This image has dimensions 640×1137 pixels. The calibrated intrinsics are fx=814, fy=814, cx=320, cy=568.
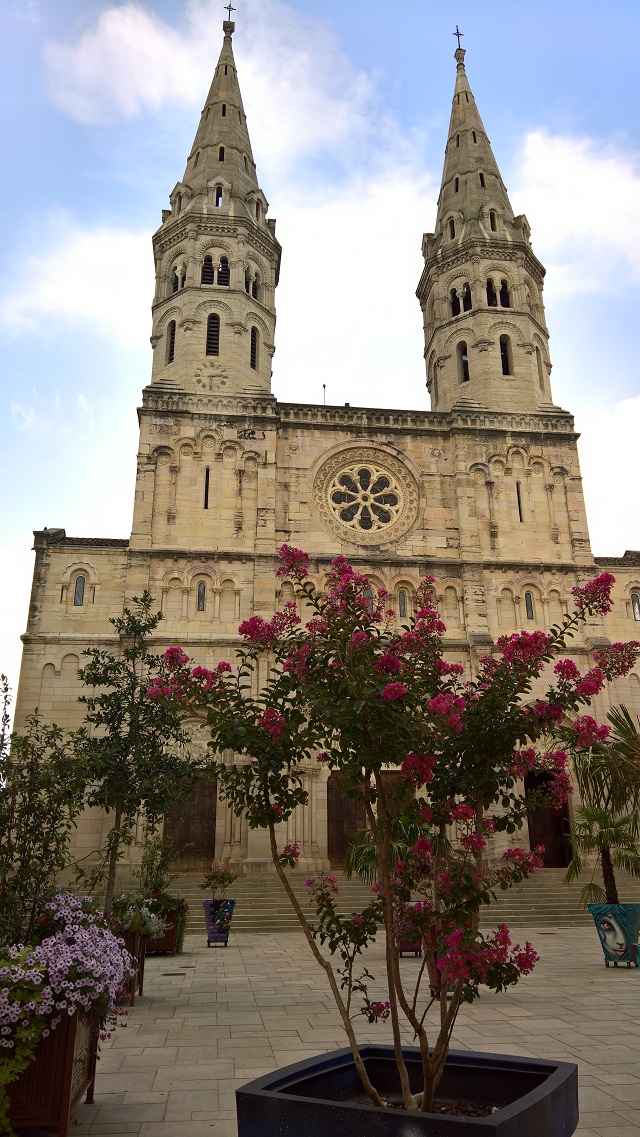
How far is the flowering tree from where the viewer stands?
4590 millimetres

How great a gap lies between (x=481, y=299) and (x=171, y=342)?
12.9 metres

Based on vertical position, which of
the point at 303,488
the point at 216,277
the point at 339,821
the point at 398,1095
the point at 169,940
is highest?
the point at 216,277

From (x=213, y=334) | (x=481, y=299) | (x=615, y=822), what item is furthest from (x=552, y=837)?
(x=213, y=334)

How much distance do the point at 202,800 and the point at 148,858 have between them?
913 centimetres

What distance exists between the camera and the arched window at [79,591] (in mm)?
26562

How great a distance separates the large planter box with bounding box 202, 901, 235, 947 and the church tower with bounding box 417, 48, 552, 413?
21.1 m

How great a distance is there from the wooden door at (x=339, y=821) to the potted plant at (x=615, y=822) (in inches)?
439

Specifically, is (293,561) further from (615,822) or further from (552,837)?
(552,837)

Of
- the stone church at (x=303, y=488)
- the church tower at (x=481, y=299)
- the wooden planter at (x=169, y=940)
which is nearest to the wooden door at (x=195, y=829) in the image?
the stone church at (x=303, y=488)

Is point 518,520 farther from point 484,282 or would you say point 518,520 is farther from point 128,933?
point 128,933

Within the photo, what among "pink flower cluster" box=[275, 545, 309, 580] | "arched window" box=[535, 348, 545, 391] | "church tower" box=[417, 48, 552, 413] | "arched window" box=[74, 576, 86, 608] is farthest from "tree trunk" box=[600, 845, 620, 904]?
"arched window" box=[535, 348, 545, 391]

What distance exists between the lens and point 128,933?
10.9 meters

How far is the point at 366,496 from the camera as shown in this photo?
98.3 feet

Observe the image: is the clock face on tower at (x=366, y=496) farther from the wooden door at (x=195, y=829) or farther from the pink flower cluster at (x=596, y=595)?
the pink flower cluster at (x=596, y=595)
